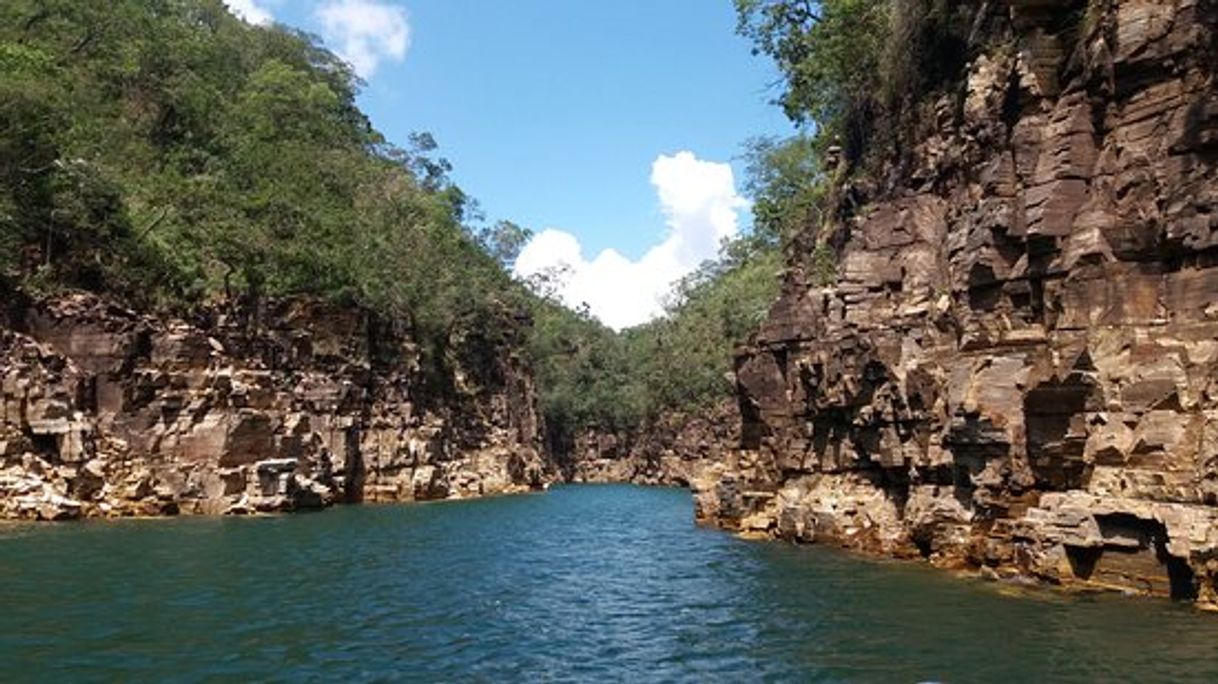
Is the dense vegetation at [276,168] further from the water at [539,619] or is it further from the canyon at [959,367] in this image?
the water at [539,619]

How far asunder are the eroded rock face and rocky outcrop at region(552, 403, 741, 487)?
4699cm

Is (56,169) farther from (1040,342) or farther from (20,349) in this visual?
(1040,342)

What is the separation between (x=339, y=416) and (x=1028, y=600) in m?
37.1

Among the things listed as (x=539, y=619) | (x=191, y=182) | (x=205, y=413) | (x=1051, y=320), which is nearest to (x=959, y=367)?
(x=1051, y=320)

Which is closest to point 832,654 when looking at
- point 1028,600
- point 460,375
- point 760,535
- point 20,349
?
point 1028,600

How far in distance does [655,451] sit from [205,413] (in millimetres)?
56427

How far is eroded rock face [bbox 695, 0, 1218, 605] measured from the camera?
1753 centimetres

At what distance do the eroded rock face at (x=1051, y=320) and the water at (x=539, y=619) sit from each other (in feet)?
4.47

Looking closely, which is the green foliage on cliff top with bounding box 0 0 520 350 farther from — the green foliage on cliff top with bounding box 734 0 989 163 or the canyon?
the green foliage on cliff top with bounding box 734 0 989 163

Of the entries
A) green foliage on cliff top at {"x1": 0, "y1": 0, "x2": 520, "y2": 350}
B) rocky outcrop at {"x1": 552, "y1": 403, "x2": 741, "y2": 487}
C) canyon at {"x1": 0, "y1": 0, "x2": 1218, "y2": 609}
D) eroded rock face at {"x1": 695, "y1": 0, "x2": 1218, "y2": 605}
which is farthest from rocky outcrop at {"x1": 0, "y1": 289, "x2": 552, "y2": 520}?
rocky outcrop at {"x1": 552, "y1": 403, "x2": 741, "y2": 487}

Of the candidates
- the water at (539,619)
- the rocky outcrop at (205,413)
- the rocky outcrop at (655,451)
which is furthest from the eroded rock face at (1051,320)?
the rocky outcrop at (655,451)

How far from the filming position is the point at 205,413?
130 ft

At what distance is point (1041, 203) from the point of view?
20.7 meters

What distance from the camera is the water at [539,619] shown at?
13.6 meters
